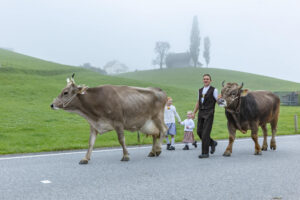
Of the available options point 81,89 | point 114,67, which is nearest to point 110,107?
point 81,89

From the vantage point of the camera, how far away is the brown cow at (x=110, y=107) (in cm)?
788

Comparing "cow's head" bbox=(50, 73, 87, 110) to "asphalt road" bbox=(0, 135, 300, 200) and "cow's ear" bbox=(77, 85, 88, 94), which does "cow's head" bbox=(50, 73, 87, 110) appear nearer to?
"cow's ear" bbox=(77, 85, 88, 94)

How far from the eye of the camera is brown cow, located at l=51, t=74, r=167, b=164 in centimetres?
788

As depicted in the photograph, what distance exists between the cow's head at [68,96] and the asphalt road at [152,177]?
4.38ft

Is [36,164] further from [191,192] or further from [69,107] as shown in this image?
[191,192]

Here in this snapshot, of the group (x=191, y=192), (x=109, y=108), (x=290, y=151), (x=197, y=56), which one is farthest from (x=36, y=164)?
(x=197, y=56)

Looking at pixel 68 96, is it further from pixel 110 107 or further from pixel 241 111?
pixel 241 111

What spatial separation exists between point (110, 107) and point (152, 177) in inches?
93.2

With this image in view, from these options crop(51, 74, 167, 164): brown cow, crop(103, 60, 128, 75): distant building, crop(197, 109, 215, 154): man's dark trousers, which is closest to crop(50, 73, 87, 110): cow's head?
crop(51, 74, 167, 164): brown cow

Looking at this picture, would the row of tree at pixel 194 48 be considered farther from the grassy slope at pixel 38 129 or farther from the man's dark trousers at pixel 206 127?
the man's dark trousers at pixel 206 127

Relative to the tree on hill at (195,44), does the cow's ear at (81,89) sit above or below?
below

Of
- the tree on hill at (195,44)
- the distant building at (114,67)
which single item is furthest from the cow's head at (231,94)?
the distant building at (114,67)

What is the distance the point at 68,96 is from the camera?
7.80 meters

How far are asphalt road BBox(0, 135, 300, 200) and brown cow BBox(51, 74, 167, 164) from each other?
0.73 meters
